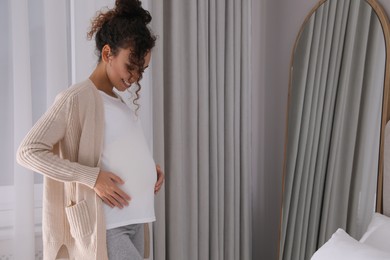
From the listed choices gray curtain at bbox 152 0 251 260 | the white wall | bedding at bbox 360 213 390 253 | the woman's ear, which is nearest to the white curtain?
gray curtain at bbox 152 0 251 260

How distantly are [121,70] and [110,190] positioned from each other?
14.2 inches

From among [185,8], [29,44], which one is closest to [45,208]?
[29,44]

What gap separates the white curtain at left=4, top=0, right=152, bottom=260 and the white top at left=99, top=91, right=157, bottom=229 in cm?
48

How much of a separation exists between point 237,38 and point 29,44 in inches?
38.1

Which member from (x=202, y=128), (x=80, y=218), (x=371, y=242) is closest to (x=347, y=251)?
(x=371, y=242)

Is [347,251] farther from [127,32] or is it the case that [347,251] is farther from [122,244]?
[127,32]

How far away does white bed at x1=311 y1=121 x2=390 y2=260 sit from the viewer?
Result: 1.25 meters

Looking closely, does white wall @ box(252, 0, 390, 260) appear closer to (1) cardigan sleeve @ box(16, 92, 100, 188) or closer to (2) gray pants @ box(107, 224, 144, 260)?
(2) gray pants @ box(107, 224, 144, 260)

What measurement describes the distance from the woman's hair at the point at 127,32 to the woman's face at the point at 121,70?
0.01 metres

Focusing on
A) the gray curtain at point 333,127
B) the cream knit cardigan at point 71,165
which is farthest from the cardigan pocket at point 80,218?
the gray curtain at point 333,127

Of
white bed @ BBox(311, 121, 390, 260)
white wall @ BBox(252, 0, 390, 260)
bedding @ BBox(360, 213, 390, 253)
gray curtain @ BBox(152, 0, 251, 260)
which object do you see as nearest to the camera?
white bed @ BBox(311, 121, 390, 260)

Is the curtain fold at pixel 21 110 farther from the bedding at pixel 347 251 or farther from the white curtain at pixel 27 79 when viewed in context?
the bedding at pixel 347 251

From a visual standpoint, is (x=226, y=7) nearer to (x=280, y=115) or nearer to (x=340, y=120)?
(x=280, y=115)

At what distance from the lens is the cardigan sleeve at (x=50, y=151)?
1.14m
